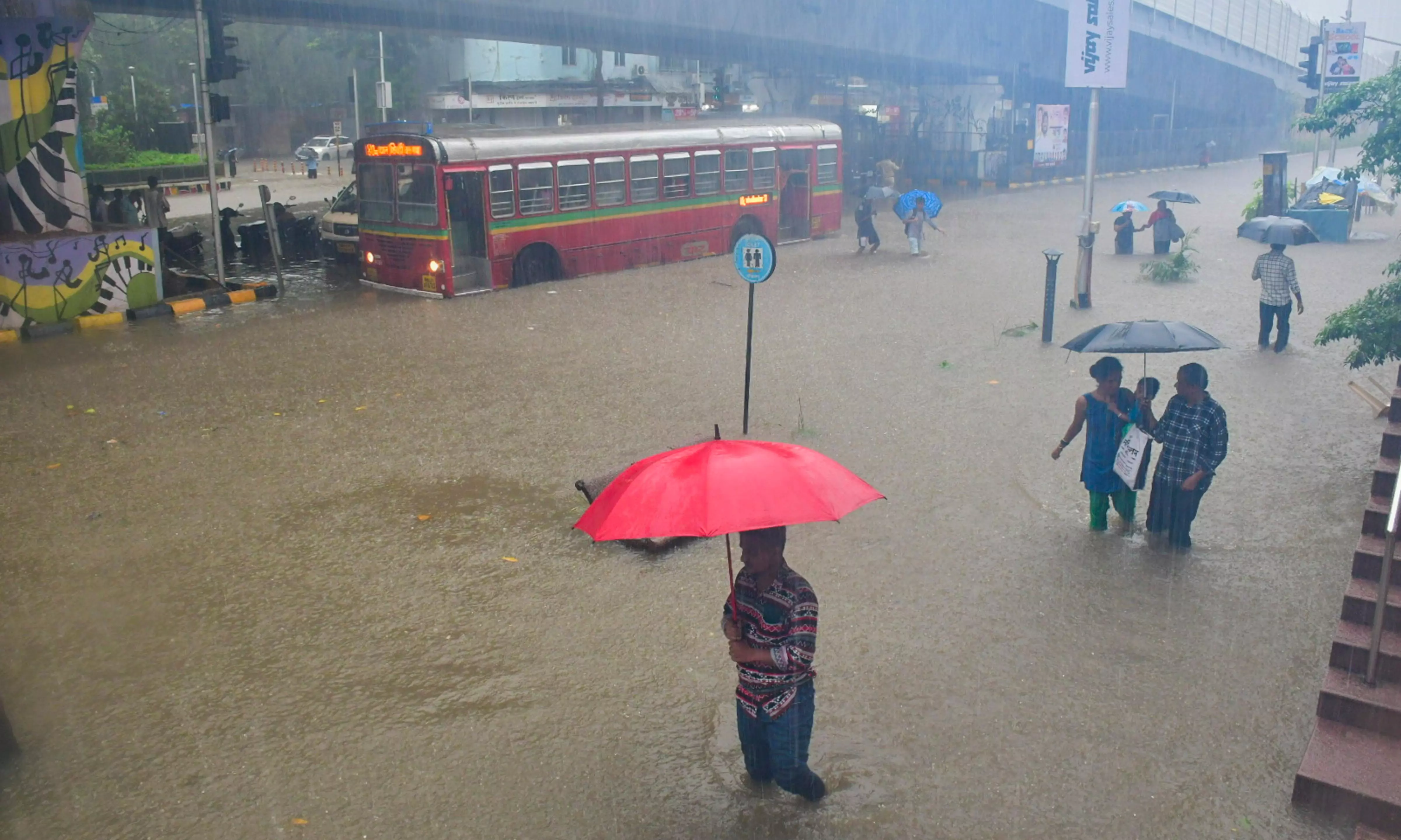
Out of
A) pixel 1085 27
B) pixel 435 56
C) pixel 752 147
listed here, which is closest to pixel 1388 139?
pixel 1085 27

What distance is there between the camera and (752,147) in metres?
23.1

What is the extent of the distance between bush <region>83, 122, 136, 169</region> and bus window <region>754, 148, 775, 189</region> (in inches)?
1158

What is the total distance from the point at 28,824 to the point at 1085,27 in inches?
599

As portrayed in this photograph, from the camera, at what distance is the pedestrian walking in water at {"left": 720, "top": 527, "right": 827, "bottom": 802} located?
4.27m

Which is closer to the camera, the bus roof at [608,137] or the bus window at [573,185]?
the bus roof at [608,137]

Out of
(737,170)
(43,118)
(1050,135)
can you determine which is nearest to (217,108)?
(43,118)

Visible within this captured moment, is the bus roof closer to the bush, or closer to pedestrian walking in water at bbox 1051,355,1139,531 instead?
pedestrian walking in water at bbox 1051,355,1139,531

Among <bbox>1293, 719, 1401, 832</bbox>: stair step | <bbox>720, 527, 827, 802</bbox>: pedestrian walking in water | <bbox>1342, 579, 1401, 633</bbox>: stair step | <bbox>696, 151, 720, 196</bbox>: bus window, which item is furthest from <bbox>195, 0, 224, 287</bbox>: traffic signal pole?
<bbox>1293, 719, 1401, 832</bbox>: stair step

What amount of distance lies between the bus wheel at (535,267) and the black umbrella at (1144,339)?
1256 centimetres

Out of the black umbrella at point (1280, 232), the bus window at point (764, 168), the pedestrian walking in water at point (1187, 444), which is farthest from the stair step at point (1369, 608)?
the bus window at point (764, 168)

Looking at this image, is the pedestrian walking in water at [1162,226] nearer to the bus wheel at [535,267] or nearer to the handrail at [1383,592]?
the bus wheel at [535,267]

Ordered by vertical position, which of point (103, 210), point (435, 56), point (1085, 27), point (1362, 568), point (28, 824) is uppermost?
point (435, 56)

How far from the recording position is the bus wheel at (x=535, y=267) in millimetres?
19078

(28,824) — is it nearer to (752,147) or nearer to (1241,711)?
(1241,711)
